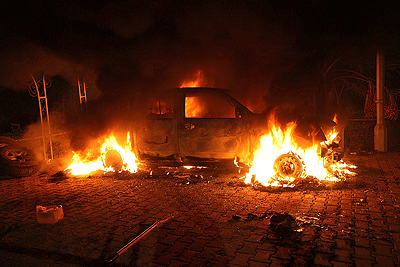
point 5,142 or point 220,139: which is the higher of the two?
point 5,142

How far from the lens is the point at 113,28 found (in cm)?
914

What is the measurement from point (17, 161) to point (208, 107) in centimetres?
487

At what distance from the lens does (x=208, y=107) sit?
24.0 ft

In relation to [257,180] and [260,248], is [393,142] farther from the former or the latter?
[260,248]

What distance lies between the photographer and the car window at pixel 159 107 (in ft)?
22.6

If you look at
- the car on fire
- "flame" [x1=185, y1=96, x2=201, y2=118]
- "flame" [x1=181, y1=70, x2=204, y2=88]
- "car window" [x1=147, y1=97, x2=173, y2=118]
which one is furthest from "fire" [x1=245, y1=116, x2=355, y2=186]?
"flame" [x1=181, y1=70, x2=204, y2=88]

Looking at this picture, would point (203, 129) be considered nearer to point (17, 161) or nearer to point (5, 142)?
point (17, 161)

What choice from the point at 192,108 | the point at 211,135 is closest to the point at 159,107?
the point at 192,108

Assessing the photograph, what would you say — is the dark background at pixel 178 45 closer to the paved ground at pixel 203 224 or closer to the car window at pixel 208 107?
the car window at pixel 208 107

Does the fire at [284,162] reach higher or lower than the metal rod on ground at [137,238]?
higher

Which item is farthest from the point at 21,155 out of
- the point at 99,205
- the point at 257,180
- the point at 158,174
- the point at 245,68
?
the point at 245,68

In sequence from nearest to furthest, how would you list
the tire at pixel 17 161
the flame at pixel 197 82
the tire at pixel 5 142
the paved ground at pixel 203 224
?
the paved ground at pixel 203 224
the tire at pixel 17 161
the tire at pixel 5 142
the flame at pixel 197 82

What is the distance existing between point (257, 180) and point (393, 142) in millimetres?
8270

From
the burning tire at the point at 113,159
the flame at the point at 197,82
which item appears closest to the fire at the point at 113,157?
the burning tire at the point at 113,159
